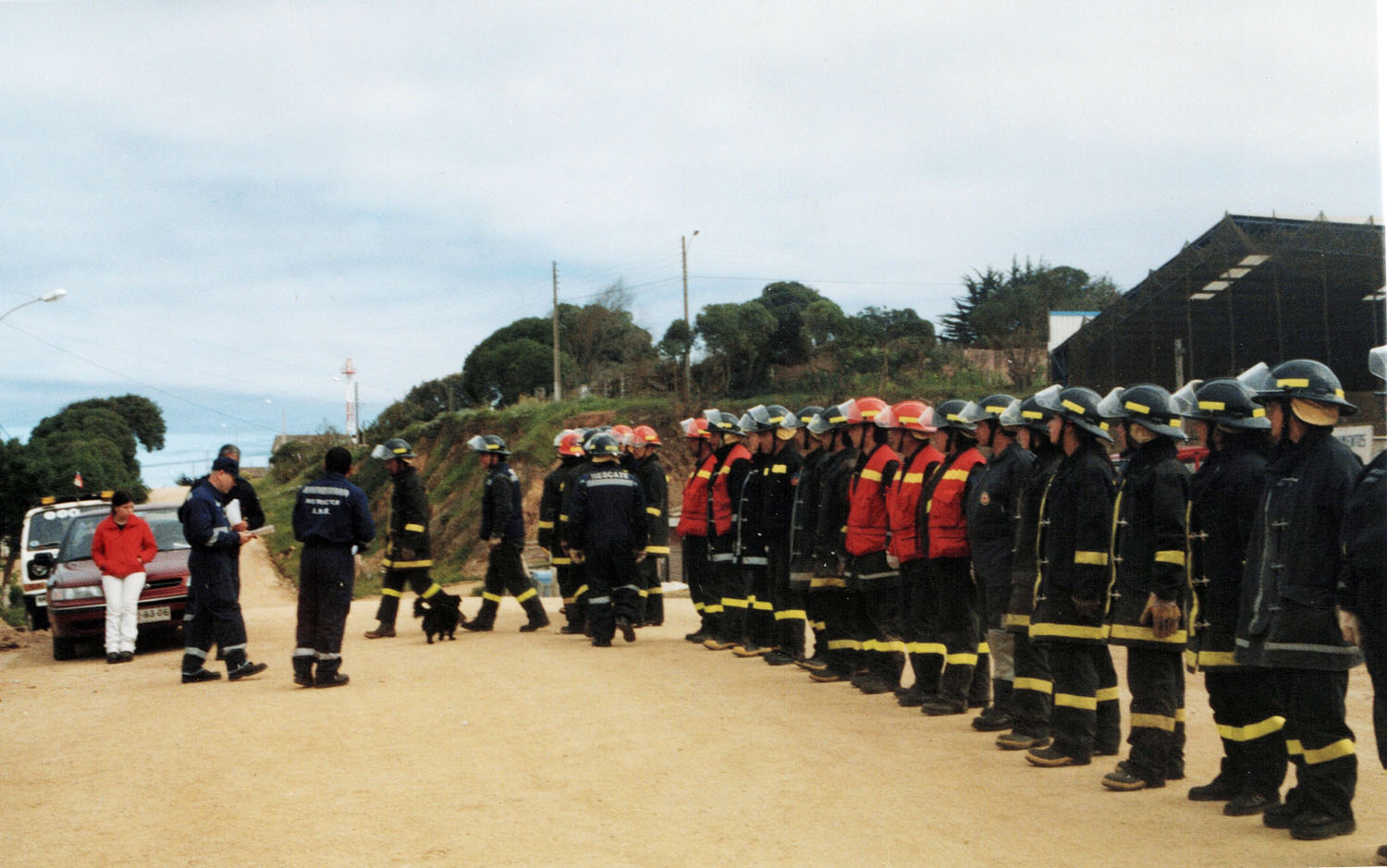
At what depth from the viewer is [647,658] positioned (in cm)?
1224

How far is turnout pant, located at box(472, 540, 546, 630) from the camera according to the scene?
1458 centimetres

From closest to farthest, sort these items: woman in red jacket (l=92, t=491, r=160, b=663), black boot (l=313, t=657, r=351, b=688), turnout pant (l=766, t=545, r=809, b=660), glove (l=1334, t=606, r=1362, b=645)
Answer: glove (l=1334, t=606, r=1362, b=645) → black boot (l=313, t=657, r=351, b=688) → turnout pant (l=766, t=545, r=809, b=660) → woman in red jacket (l=92, t=491, r=160, b=663)

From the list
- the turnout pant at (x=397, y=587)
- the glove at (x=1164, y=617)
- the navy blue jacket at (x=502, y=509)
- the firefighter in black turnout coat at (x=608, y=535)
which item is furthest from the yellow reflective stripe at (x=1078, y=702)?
the turnout pant at (x=397, y=587)

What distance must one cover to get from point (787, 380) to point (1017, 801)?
137 ft

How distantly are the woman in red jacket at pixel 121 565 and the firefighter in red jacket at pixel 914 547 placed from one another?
881 centimetres

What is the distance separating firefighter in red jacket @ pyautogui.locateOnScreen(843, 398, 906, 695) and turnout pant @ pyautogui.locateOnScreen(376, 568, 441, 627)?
19.9ft

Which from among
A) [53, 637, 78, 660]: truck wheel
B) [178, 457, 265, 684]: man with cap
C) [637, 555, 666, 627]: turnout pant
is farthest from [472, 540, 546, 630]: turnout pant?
[53, 637, 78, 660]: truck wheel

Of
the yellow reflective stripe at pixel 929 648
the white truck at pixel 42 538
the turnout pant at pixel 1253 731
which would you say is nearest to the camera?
→ the turnout pant at pixel 1253 731

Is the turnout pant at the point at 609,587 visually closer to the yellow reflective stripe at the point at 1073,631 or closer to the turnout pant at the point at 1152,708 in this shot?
the yellow reflective stripe at the point at 1073,631

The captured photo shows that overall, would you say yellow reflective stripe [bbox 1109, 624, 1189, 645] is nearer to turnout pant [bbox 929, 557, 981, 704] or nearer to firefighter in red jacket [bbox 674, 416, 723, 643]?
turnout pant [bbox 929, 557, 981, 704]

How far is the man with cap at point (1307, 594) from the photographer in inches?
215

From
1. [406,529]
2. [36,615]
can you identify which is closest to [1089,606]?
[406,529]

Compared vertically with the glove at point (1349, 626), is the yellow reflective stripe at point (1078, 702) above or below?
below

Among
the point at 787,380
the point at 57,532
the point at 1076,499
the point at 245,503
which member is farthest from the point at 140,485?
the point at 1076,499
